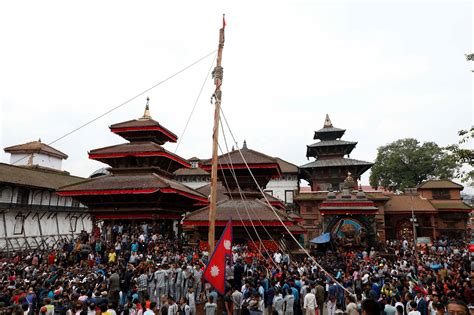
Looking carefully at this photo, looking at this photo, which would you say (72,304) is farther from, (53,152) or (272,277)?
(53,152)

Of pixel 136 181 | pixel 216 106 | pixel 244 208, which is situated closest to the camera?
pixel 216 106

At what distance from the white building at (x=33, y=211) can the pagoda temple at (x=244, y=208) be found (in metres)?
15.0

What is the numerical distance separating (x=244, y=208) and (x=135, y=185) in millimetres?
8483

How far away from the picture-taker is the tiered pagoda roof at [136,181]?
2269 cm

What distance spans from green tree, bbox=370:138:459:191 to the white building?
45.7 meters

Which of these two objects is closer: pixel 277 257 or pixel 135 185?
pixel 277 257

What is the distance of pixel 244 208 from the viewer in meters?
19.4

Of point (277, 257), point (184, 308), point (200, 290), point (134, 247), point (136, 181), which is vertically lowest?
point (200, 290)

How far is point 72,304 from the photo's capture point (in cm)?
938

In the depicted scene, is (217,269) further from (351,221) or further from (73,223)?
(73,223)

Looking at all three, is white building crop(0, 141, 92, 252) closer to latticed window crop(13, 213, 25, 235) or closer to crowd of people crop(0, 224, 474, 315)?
latticed window crop(13, 213, 25, 235)

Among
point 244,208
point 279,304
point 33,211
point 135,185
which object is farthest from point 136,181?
point 279,304

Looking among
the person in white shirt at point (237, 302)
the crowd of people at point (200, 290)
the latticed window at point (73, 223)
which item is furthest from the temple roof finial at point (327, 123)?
the person in white shirt at point (237, 302)

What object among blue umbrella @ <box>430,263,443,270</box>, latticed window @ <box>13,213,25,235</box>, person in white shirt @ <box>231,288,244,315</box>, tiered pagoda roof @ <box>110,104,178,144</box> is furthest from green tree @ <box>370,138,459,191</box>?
latticed window @ <box>13,213,25,235</box>
